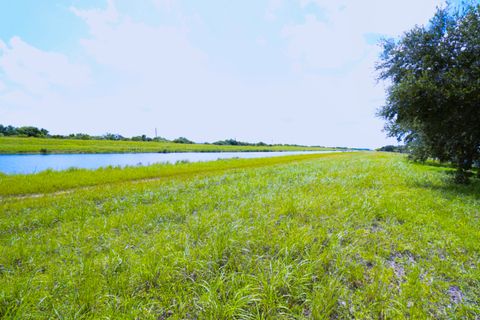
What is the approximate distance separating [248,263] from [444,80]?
13943mm

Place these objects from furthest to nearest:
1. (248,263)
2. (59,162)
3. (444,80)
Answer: (59,162) → (444,80) → (248,263)

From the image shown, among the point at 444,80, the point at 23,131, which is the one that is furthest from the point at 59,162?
the point at 23,131

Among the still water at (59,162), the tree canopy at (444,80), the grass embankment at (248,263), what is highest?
the tree canopy at (444,80)

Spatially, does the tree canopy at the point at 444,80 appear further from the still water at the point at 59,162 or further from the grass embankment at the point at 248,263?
the still water at the point at 59,162

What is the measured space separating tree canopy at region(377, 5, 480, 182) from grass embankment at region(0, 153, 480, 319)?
6439 mm

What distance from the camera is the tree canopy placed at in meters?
9.90

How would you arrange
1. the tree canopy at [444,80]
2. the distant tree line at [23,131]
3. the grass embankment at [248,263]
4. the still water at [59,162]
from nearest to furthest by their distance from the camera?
1. the grass embankment at [248,263]
2. the tree canopy at [444,80]
3. the still water at [59,162]
4. the distant tree line at [23,131]

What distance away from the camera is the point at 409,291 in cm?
310

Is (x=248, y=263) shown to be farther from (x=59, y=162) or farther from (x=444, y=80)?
(x=59, y=162)

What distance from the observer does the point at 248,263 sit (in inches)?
148

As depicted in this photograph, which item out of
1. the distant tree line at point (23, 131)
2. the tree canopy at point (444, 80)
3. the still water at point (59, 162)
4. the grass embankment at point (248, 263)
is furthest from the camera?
the distant tree line at point (23, 131)

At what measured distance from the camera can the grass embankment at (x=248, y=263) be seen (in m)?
2.83

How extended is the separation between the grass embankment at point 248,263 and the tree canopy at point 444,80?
21.1ft

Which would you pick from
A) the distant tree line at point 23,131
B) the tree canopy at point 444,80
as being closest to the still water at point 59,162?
the tree canopy at point 444,80
